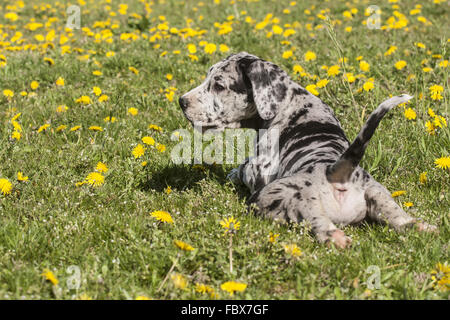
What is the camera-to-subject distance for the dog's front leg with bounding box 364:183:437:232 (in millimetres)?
3922

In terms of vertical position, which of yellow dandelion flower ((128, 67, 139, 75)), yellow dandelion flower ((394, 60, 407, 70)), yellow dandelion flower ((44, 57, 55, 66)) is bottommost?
yellow dandelion flower ((128, 67, 139, 75))

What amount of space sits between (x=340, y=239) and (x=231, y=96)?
1.86 meters

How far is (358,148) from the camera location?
3715 millimetres

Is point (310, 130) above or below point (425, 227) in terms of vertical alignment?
above

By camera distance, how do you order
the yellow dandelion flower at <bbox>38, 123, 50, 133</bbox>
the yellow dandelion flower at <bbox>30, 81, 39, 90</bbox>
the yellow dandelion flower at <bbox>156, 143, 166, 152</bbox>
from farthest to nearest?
1. the yellow dandelion flower at <bbox>30, 81, 39, 90</bbox>
2. the yellow dandelion flower at <bbox>38, 123, 50, 133</bbox>
3. the yellow dandelion flower at <bbox>156, 143, 166, 152</bbox>

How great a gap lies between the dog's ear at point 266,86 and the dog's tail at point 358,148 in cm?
104

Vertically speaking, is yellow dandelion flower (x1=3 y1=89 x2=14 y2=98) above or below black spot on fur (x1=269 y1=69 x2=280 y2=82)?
below

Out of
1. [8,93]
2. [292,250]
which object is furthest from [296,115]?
[8,93]

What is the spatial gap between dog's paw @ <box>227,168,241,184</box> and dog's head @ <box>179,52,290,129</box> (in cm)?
55

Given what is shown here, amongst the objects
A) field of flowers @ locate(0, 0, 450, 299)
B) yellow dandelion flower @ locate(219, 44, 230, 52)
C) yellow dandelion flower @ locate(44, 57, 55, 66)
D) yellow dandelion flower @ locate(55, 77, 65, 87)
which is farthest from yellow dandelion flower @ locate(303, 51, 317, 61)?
yellow dandelion flower @ locate(44, 57, 55, 66)

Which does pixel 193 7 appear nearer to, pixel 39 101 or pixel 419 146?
pixel 39 101

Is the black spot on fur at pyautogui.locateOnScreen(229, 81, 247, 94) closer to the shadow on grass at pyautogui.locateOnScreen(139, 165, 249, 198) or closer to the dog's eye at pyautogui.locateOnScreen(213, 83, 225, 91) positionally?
the dog's eye at pyautogui.locateOnScreen(213, 83, 225, 91)

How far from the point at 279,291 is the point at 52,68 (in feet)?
19.1

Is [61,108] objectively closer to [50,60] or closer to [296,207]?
[50,60]
